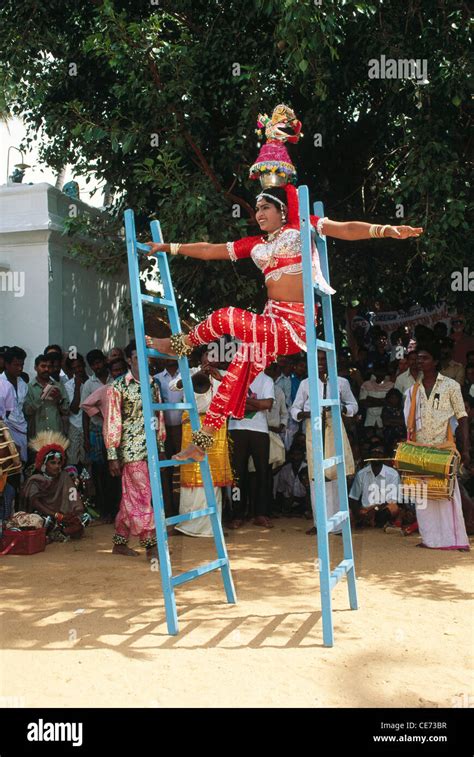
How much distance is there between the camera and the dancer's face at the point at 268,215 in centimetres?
457

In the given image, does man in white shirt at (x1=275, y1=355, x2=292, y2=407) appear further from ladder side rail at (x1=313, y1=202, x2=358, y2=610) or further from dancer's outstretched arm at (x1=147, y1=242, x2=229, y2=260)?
dancer's outstretched arm at (x1=147, y1=242, x2=229, y2=260)

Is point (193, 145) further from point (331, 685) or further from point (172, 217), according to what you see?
point (331, 685)

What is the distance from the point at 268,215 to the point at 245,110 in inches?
144

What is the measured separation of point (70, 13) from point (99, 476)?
5633 mm

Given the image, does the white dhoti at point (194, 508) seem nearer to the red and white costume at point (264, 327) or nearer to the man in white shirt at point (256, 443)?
the man in white shirt at point (256, 443)

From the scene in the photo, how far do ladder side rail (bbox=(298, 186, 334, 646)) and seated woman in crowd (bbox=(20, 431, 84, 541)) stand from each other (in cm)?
371

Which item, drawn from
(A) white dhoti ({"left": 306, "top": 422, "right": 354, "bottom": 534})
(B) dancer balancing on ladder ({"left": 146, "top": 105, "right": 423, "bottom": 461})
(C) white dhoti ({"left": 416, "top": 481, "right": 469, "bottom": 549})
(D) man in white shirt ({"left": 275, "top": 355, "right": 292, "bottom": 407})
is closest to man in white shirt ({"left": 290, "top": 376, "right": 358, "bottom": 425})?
(A) white dhoti ({"left": 306, "top": 422, "right": 354, "bottom": 534})

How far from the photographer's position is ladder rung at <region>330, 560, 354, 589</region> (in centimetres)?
445

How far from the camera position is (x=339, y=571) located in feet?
15.2

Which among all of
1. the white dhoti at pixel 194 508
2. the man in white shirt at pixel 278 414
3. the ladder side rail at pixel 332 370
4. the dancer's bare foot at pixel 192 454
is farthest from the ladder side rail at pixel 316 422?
the man in white shirt at pixel 278 414

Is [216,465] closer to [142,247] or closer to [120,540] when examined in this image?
[120,540]

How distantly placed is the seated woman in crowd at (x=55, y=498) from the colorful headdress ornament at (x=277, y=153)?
13.1 feet

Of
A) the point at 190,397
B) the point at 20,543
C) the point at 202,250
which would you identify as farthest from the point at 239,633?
the point at 20,543

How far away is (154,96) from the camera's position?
7.71 m
